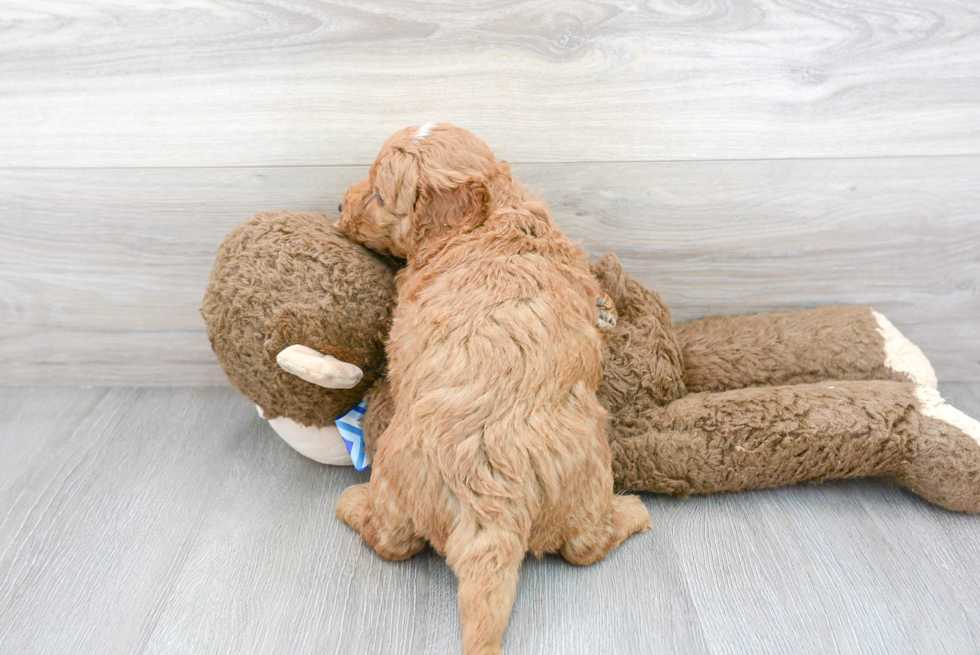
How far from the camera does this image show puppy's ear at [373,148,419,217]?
0.95 metres

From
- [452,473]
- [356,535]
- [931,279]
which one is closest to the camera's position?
[452,473]

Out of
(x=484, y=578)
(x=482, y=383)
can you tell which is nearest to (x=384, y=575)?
(x=484, y=578)

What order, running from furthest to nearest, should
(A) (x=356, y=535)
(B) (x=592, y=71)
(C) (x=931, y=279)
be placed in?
1. (C) (x=931, y=279)
2. (B) (x=592, y=71)
3. (A) (x=356, y=535)

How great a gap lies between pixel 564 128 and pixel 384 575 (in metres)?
0.83

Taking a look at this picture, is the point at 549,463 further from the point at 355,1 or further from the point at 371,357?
the point at 355,1

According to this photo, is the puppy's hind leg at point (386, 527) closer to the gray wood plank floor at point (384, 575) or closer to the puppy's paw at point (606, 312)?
the gray wood plank floor at point (384, 575)

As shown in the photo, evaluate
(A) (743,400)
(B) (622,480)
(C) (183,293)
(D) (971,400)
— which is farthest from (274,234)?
(D) (971,400)

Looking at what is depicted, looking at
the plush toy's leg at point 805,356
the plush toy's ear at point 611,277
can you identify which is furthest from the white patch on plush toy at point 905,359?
the plush toy's ear at point 611,277

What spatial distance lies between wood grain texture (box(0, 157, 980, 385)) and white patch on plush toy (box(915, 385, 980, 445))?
31cm

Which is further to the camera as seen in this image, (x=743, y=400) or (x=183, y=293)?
(x=183, y=293)

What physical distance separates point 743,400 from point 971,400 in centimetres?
64

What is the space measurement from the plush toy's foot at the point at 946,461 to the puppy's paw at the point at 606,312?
0.51 meters

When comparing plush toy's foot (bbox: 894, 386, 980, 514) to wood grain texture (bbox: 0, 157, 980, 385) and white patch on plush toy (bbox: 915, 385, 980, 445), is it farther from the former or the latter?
wood grain texture (bbox: 0, 157, 980, 385)

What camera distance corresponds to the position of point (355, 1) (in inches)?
45.4
